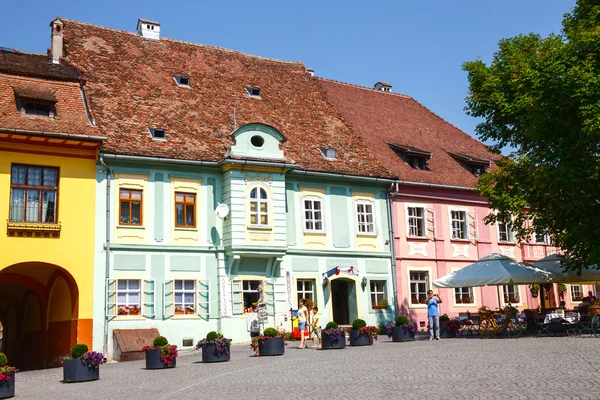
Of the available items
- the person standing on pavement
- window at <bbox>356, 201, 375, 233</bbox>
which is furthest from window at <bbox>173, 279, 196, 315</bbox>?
the person standing on pavement

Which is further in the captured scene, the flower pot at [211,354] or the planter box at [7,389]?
the flower pot at [211,354]

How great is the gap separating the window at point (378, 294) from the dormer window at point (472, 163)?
8302 mm

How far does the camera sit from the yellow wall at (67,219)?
22703mm

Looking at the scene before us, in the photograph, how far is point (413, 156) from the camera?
3303cm

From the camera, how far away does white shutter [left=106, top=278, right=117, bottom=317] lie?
23766mm

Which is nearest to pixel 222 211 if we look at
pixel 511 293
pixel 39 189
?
pixel 39 189

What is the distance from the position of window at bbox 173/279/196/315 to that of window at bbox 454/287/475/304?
40.6 feet

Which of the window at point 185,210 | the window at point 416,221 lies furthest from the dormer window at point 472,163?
the window at point 185,210

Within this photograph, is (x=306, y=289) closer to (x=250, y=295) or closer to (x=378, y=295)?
(x=250, y=295)

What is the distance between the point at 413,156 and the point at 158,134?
1221cm

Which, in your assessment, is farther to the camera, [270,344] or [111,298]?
[111,298]

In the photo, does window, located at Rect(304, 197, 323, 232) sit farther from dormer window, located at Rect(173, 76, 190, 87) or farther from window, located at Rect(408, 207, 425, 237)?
dormer window, located at Rect(173, 76, 190, 87)

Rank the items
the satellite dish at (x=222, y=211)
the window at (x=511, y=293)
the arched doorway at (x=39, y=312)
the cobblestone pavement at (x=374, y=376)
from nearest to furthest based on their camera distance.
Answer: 1. the cobblestone pavement at (x=374, y=376)
2. the arched doorway at (x=39, y=312)
3. the satellite dish at (x=222, y=211)
4. the window at (x=511, y=293)

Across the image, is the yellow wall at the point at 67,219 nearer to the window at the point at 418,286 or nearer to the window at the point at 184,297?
the window at the point at 184,297
